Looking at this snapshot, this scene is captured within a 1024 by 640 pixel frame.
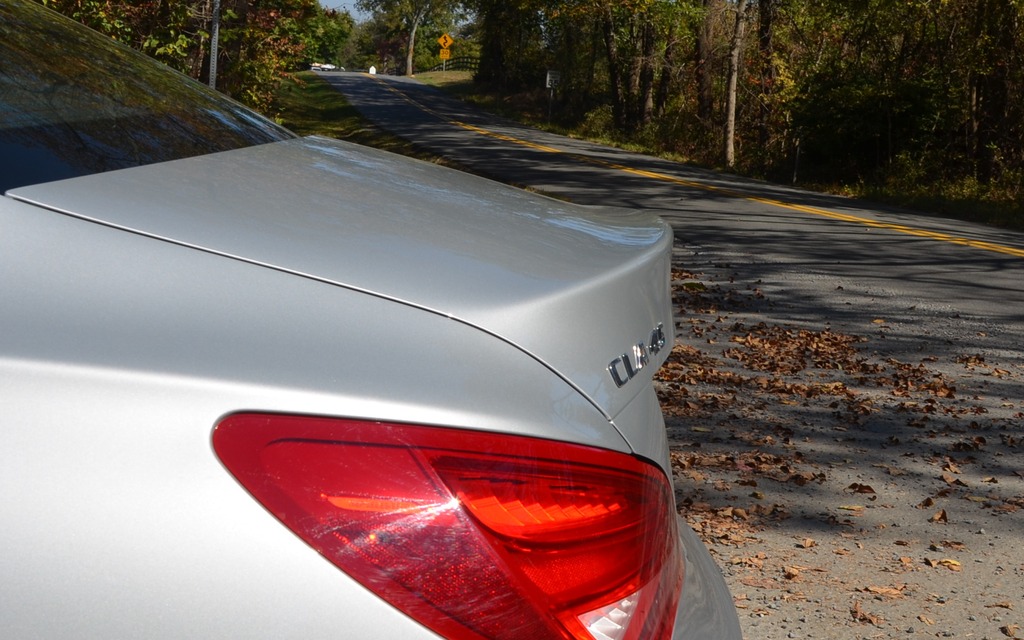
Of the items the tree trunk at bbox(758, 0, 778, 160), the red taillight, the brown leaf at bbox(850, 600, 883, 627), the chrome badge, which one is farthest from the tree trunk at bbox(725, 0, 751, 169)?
the red taillight

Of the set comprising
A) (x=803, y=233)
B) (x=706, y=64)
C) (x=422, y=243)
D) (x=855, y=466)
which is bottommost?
(x=855, y=466)

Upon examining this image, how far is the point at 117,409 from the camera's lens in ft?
4.16

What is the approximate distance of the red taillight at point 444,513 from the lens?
1.27 m

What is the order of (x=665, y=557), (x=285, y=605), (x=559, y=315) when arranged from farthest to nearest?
(x=665, y=557)
(x=559, y=315)
(x=285, y=605)

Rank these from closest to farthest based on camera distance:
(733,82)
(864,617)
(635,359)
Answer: (635,359) < (864,617) < (733,82)

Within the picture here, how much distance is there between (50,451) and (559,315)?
26.2 inches

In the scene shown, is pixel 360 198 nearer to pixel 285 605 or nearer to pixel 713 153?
pixel 285 605

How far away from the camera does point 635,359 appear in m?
1.65

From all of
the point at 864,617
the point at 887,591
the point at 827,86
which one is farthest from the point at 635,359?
the point at 827,86

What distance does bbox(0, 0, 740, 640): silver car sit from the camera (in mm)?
1240

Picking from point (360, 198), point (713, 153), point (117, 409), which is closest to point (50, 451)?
point (117, 409)

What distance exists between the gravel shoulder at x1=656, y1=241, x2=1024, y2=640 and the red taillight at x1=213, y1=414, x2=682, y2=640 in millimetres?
2612

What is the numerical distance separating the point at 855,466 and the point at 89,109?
4.38 metres

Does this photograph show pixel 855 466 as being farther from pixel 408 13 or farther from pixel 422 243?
pixel 408 13
